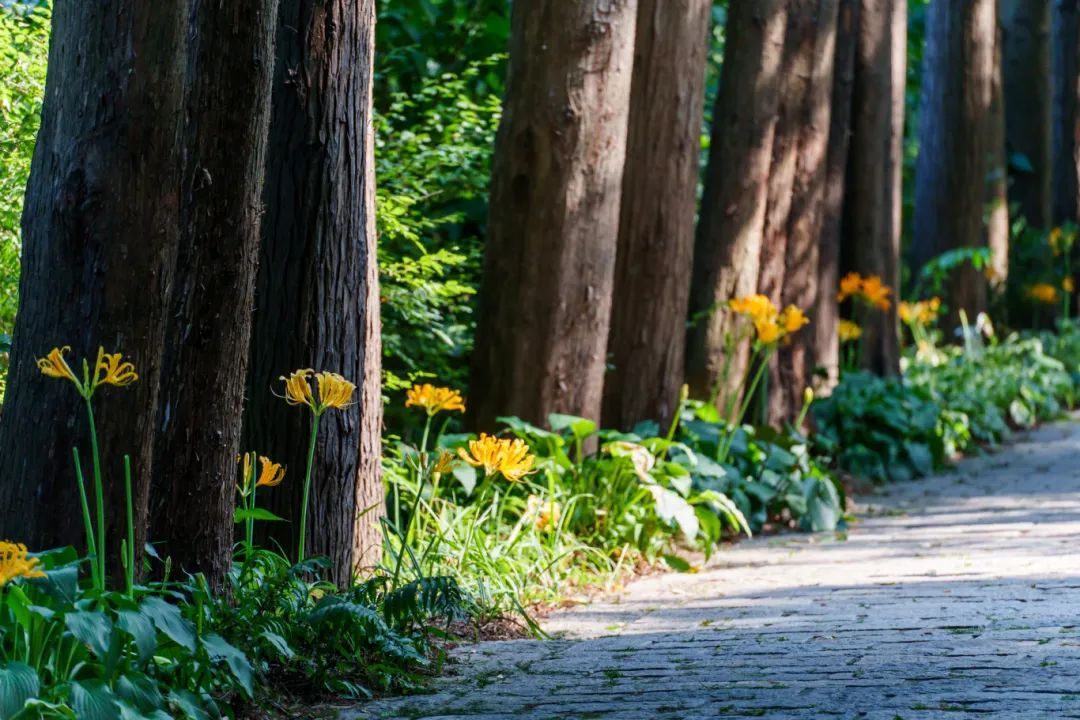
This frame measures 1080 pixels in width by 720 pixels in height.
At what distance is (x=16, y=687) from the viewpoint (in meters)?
3.10

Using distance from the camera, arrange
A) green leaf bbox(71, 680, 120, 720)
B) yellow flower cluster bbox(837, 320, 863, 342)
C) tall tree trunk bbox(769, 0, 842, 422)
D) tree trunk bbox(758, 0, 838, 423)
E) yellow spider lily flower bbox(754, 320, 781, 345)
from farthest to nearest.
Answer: yellow flower cluster bbox(837, 320, 863, 342), tall tree trunk bbox(769, 0, 842, 422), tree trunk bbox(758, 0, 838, 423), yellow spider lily flower bbox(754, 320, 781, 345), green leaf bbox(71, 680, 120, 720)

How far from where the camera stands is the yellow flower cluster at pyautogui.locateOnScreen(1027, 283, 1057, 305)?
52.4ft

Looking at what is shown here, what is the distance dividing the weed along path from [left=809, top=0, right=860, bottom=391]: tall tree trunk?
3005 millimetres

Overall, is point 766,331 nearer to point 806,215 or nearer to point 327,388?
point 806,215

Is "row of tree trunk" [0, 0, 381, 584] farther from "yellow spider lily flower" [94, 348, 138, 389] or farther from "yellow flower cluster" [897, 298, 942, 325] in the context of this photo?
"yellow flower cluster" [897, 298, 942, 325]

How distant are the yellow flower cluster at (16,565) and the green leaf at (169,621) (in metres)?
0.28

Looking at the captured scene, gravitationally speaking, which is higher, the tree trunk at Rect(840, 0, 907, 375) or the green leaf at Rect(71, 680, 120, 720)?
the tree trunk at Rect(840, 0, 907, 375)

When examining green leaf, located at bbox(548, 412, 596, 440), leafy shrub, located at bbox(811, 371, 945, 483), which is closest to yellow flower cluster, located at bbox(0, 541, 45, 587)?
green leaf, located at bbox(548, 412, 596, 440)

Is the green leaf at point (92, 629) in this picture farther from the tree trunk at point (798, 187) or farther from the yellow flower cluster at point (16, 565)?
the tree trunk at point (798, 187)

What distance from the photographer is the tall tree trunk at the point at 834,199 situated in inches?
435

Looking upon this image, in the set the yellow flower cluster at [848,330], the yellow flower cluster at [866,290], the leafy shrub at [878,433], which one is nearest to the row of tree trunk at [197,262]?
the leafy shrub at [878,433]

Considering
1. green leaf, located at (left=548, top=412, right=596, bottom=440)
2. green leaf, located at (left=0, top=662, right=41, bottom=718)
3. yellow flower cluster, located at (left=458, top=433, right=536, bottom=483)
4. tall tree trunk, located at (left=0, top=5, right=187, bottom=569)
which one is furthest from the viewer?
green leaf, located at (left=548, top=412, right=596, bottom=440)

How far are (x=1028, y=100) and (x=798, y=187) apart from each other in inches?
343

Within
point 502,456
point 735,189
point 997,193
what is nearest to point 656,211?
point 735,189
